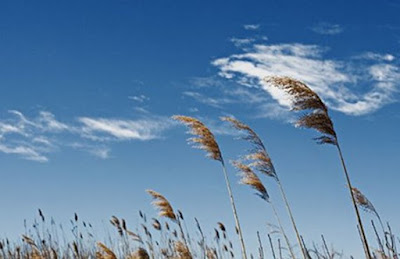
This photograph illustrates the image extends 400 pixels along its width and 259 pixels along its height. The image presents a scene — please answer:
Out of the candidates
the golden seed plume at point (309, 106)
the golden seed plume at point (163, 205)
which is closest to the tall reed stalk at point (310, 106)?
the golden seed plume at point (309, 106)

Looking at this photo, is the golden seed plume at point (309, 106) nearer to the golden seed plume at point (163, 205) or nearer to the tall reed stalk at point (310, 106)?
the tall reed stalk at point (310, 106)

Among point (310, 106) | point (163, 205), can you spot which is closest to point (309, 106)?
point (310, 106)

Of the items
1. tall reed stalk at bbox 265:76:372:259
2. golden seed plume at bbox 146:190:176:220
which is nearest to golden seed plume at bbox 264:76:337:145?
tall reed stalk at bbox 265:76:372:259

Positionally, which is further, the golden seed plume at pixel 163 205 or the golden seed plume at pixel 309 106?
the golden seed plume at pixel 163 205

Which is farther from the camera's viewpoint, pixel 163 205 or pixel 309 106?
pixel 163 205

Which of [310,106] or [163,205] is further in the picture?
[163,205]

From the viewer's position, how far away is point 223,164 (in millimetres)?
6777

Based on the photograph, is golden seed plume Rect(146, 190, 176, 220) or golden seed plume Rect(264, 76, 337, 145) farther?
golden seed plume Rect(146, 190, 176, 220)

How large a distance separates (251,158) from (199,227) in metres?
3.40

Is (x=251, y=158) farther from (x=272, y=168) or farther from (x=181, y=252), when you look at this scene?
(x=181, y=252)

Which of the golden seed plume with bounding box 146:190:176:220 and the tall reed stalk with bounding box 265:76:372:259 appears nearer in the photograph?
the tall reed stalk with bounding box 265:76:372:259

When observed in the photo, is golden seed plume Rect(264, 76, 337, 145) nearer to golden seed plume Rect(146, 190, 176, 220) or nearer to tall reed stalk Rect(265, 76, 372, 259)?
tall reed stalk Rect(265, 76, 372, 259)

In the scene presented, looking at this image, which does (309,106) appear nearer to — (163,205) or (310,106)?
(310,106)

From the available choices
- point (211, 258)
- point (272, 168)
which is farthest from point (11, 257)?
point (272, 168)
